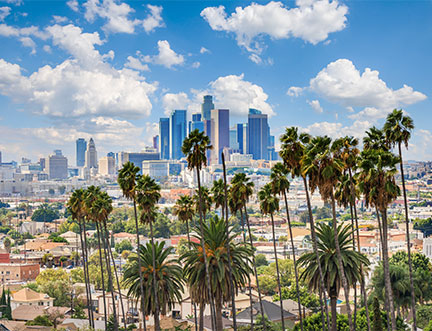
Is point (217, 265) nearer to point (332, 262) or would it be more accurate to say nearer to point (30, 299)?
point (332, 262)

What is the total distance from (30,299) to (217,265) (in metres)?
46.2

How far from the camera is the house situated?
69750 millimetres

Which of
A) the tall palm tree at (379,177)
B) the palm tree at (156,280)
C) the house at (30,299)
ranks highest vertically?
the tall palm tree at (379,177)

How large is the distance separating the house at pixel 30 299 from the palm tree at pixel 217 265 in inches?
1709

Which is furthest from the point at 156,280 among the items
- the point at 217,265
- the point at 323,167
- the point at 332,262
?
the point at 323,167

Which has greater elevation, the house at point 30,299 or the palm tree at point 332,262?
the palm tree at point 332,262

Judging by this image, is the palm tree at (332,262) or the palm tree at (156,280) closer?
the palm tree at (332,262)

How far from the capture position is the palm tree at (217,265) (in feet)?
111

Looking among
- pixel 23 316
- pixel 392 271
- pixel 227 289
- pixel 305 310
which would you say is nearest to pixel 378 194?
pixel 227 289

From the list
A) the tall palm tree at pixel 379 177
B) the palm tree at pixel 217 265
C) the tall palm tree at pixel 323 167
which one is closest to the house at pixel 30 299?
the palm tree at pixel 217 265

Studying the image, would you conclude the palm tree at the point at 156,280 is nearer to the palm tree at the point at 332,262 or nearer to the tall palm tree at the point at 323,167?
the palm tree at the point at 332,262

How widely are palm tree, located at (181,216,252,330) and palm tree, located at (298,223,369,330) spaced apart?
14.6 ft

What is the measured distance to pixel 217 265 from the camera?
112 ft

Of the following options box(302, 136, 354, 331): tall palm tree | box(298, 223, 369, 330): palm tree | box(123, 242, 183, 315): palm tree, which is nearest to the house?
box(123, 242, 183, 315): palm tree
